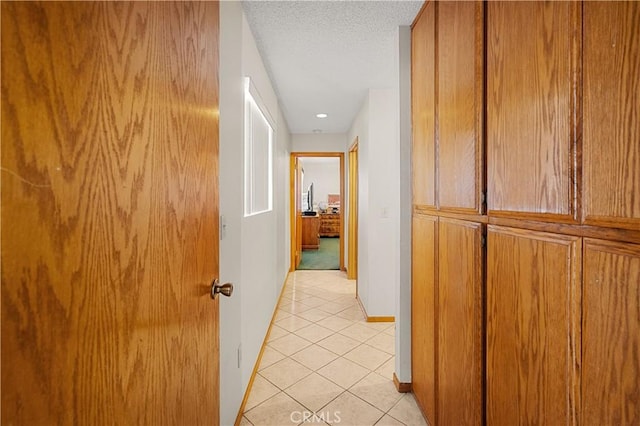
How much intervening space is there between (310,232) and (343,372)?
5630 millimetres

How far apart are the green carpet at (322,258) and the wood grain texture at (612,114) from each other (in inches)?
206

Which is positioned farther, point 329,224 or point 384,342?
point 329,224

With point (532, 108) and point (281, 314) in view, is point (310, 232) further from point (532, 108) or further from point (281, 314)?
point (532, 108)

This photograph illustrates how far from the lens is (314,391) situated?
2.09 m

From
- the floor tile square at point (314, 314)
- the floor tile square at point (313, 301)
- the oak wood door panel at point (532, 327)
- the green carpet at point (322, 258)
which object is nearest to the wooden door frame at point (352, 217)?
the green carpet at point (322, 258)

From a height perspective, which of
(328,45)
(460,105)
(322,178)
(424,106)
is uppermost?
(328,45)

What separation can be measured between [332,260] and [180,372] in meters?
5.80

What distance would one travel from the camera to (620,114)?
0.65 meters

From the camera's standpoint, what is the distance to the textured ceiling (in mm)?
1863

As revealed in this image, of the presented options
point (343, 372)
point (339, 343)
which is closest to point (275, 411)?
point (343, 372)

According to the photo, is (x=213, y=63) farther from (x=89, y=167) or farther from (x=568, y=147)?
(x=568, y=147)

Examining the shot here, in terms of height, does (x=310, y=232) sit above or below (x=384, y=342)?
above

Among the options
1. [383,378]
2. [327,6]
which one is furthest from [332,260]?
[327,6]

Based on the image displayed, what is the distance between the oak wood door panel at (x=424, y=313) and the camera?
1.69 metres
